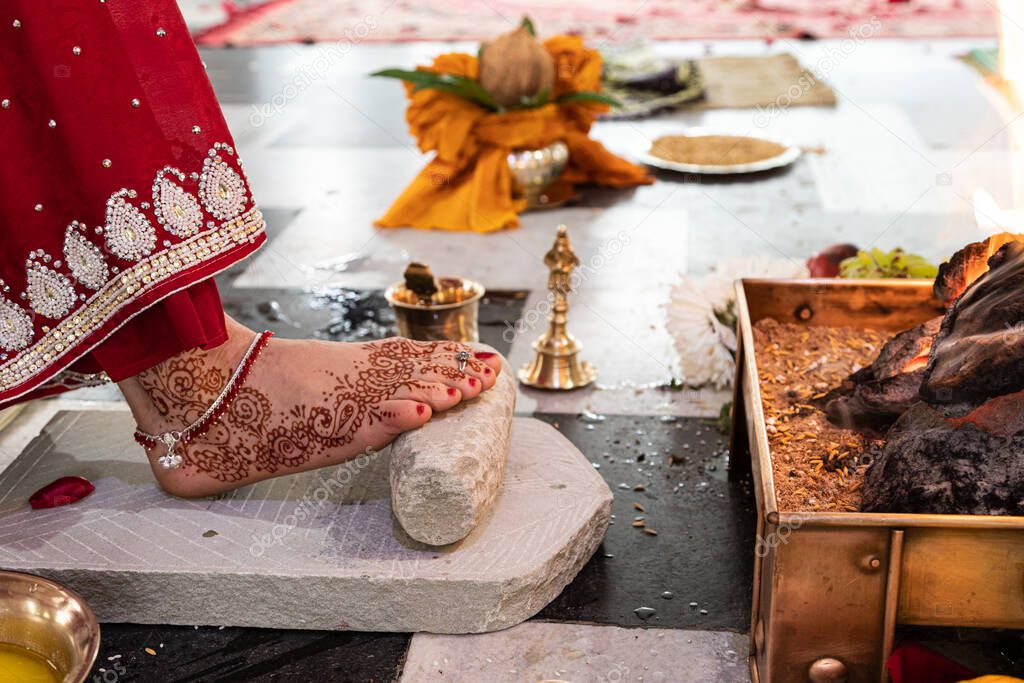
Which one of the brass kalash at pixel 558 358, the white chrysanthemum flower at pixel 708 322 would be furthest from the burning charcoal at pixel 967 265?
the brass kalash at pixel 558 358

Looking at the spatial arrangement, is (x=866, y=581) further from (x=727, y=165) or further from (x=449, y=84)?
(x=727, y=165)

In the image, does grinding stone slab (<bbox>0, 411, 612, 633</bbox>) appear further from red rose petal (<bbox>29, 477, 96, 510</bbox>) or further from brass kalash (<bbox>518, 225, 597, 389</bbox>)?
brass kalash (<bbox>518, 225, 597, 389</bbox>)

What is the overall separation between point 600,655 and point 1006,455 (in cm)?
55

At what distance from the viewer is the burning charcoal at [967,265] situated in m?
1.45

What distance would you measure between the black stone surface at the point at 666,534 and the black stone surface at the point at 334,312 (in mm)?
491

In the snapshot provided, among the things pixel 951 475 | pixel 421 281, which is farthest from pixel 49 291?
pixel 951 475

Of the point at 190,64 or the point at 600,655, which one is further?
the point at 190,64

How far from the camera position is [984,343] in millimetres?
1285

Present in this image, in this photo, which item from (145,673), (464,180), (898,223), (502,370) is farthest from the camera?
(464,180)

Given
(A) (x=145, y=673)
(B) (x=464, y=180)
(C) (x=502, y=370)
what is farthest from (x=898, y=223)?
(A) (x=145, y=673)

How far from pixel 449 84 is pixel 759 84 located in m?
2.04

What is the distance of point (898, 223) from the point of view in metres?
3.05

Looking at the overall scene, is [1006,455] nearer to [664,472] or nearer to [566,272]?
[664,472]

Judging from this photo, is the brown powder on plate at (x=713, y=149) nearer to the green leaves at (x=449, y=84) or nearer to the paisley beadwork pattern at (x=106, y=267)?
the green leaves at (x=449, y=84)
